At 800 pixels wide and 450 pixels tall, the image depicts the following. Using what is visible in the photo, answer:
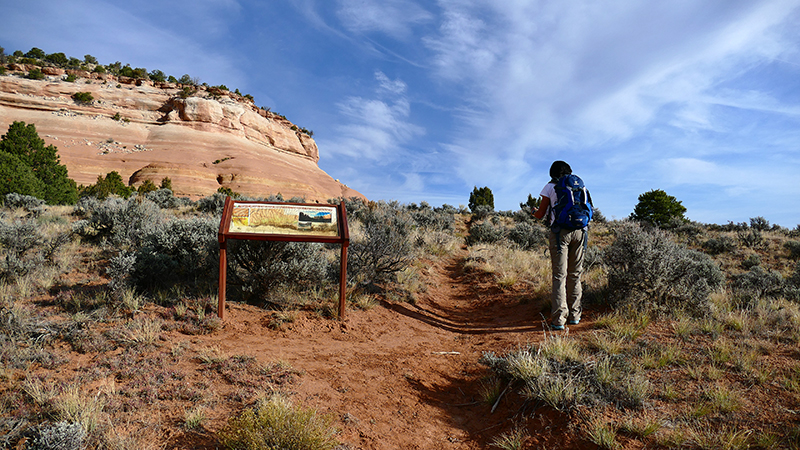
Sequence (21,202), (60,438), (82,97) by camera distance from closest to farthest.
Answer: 1. (60,438)
2. (21,202)
3. (82,97)

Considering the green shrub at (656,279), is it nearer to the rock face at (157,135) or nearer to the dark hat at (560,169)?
the dark hat at (560,169)

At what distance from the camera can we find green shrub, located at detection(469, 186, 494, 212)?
36094 millimetres

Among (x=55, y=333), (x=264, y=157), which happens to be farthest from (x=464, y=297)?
(x=264, y=157)

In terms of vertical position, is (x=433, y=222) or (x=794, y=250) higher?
(x=433, y=222)

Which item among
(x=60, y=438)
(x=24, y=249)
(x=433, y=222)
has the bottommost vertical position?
(x=60, y=438)

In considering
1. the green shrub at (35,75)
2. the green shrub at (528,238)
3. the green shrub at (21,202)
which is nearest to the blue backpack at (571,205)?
the green shrub at (528,238)

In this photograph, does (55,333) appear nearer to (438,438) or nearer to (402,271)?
(438,438)

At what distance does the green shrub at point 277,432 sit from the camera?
262 centimetres

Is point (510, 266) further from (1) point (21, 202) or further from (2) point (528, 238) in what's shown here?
(1) point (21, 202)

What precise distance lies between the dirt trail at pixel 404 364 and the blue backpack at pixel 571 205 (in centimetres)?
176

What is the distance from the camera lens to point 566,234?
18.9ft

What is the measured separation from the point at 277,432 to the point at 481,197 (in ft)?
115

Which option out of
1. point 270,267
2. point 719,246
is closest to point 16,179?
point 270,267

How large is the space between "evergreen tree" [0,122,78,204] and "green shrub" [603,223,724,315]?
2409 centimetres
